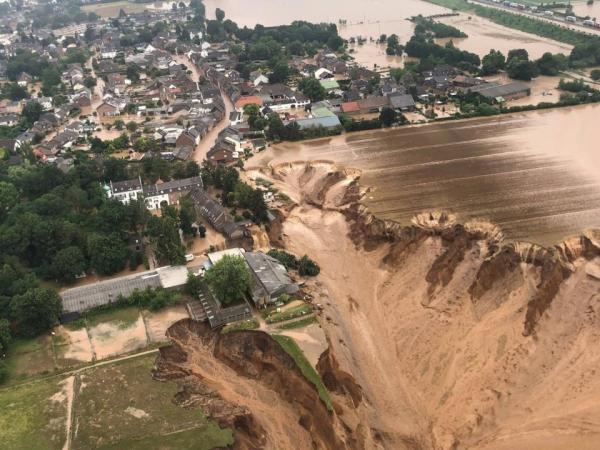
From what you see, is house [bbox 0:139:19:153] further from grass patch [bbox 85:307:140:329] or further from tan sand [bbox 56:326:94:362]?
tan sand [bbox 56:326:94:362]

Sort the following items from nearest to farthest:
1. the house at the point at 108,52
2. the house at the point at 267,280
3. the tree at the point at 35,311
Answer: the tree at the point at 35,311, the house at the point at 267,280, the house at the point at 108,52

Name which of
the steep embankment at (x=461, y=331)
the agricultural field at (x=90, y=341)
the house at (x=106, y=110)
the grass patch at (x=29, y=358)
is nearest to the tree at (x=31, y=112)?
the house at (x=106, y=110)

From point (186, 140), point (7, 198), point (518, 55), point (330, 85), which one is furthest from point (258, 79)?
point (7, 198)

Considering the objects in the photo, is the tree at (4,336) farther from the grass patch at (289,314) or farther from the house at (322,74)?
the house at (322,74)

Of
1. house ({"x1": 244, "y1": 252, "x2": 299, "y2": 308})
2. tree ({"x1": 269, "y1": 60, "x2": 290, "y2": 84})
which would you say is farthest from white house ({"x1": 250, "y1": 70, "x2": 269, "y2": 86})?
house ({"x1": 244, "y1": 252, "x2": 299, "y2": 308})

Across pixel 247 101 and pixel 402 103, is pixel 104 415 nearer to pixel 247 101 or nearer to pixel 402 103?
pixel 247 101

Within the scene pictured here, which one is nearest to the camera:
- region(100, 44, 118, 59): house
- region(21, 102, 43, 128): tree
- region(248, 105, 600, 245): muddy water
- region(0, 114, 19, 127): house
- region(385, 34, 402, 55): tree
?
region(248, 105, 600, 245): muddy water
